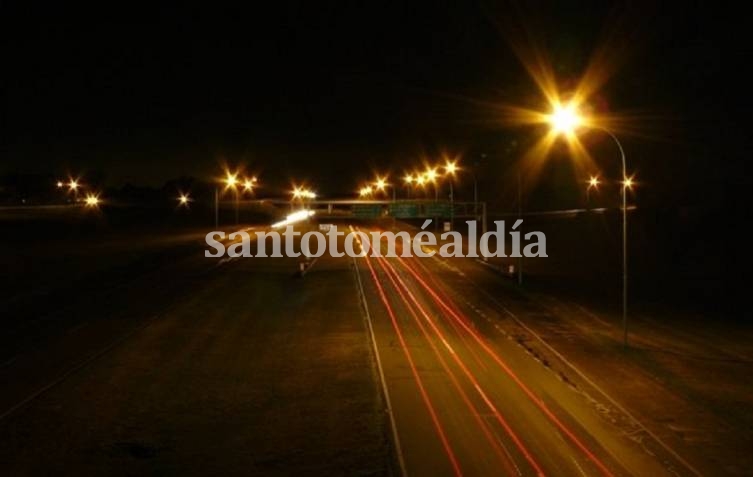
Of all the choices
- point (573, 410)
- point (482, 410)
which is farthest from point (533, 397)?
point (482, 410)

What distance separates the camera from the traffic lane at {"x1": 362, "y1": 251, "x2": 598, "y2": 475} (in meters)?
17.6

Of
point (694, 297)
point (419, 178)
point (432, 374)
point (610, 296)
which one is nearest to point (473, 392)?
point (432, 374)

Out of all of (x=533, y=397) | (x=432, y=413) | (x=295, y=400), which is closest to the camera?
(x=432, y=413)

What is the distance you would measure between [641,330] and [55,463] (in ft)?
91.3

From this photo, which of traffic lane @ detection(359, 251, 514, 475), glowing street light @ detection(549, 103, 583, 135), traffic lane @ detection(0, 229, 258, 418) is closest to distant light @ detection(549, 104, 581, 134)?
glowing street light @ detection(549, 103, 583, 135)

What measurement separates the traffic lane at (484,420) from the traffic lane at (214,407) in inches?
75.7

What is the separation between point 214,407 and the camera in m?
23.1

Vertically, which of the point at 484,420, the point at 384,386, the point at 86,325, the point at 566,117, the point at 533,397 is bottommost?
the point at 484,420

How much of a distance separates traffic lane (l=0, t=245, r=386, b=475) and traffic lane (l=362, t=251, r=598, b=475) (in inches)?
75.7

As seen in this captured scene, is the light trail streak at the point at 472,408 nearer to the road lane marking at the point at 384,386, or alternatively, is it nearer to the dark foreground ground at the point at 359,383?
the dark foreground ground at the point at 359,383

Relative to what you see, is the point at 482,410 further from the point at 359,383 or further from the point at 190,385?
the point at 190,385

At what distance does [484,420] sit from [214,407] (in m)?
7.50

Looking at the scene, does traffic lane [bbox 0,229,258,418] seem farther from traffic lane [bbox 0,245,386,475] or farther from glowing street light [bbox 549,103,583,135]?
glowing street light [bbox 549,103,583,135]

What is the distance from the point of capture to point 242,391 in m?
25.1
